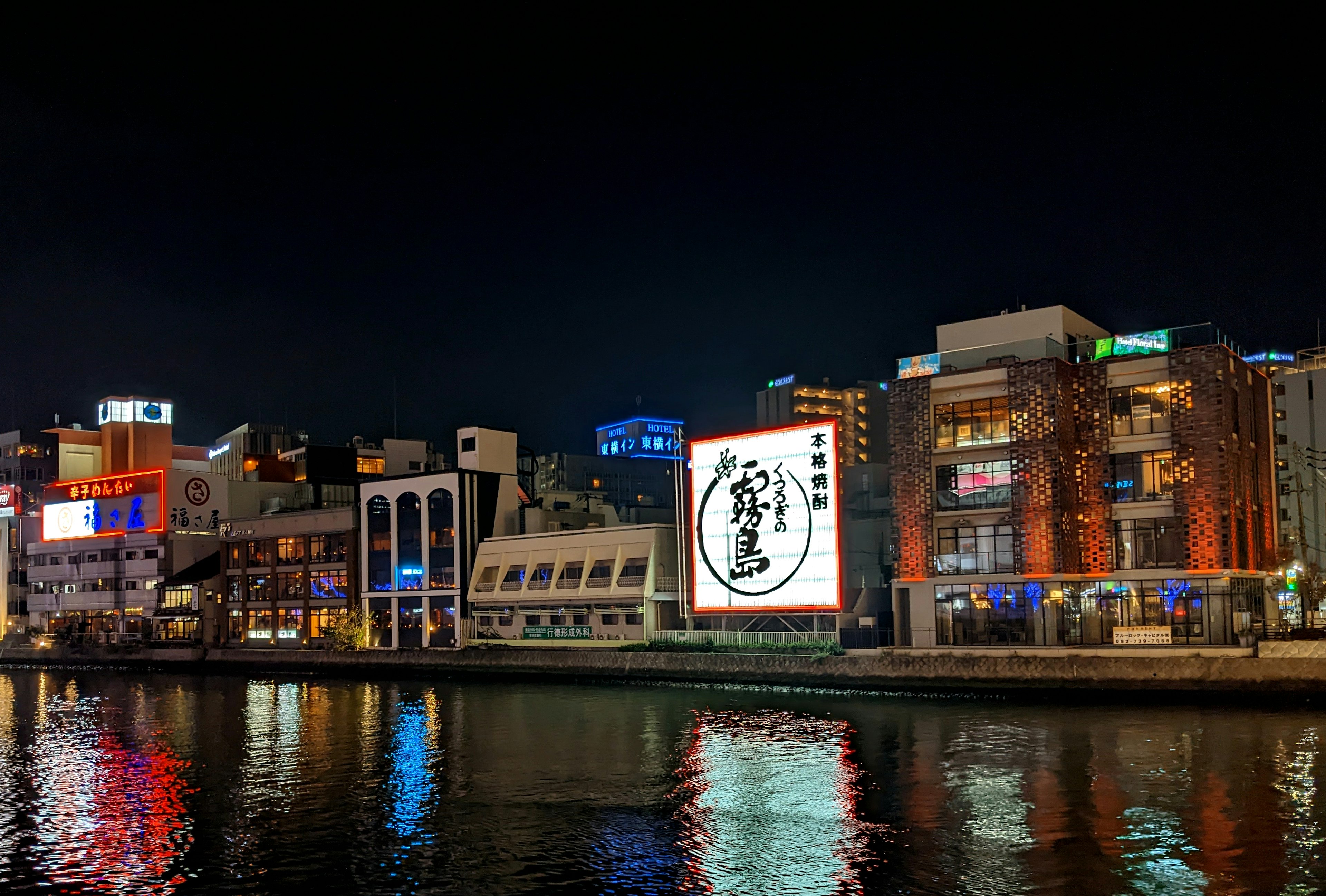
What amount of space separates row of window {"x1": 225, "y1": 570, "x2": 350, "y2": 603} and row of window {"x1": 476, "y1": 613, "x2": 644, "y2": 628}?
1894 cm

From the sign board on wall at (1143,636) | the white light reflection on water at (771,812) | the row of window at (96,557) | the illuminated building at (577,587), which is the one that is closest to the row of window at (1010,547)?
the sign board on wall at (1143,636)

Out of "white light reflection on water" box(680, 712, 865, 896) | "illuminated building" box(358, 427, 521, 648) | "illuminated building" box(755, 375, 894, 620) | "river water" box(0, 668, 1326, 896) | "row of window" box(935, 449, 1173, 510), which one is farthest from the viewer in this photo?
"illuminated building" box(358, 427, 521, 648)

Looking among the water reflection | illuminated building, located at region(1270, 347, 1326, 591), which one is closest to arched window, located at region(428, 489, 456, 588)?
the water reflection

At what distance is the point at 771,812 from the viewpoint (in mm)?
37219

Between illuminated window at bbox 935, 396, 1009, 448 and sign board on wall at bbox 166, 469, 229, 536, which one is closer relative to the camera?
illuminated window at bbox 935, 396, 1009, 448

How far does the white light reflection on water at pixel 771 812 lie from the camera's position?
1169 inches

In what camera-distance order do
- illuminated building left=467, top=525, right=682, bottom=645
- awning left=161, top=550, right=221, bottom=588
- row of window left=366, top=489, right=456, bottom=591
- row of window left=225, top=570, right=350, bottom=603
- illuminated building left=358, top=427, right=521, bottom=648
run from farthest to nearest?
1. awning left=161, top=550, right=221, bottom=588
2. row of window left=225, top=570, right=350, bottom=603
3. row of window left=366, top=489, right=456, bottom=591
4. illuminated building left=358, top=427, right=521, bottom=648
5. illuminated building left=467, top=525, right=682, bottom=645

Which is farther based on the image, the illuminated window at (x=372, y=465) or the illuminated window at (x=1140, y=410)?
the illuminated window at (x=372, y=465)

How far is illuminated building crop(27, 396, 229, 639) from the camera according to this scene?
132250 mm

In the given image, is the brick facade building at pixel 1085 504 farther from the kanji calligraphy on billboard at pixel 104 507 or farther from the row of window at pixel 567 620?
the kanji calligraphy on billboard at pixel 104 507

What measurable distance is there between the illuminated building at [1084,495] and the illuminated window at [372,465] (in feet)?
302

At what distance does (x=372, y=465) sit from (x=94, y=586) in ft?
116

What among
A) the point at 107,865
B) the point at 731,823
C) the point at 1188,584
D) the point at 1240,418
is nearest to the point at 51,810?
the point at 107,865

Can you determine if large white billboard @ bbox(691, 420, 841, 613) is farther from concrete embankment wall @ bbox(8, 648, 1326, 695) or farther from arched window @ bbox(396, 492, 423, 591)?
arched window @ bbox(396, 492, 423, 591)
